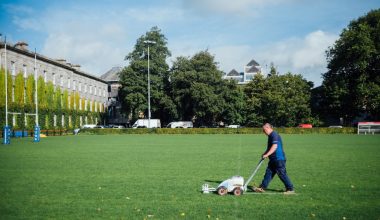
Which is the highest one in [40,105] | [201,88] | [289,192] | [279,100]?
[201,88]

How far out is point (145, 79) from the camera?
228ft

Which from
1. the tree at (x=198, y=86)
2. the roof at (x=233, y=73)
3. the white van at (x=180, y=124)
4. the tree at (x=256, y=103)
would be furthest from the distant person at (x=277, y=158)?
the roof at (x=233, y=73)

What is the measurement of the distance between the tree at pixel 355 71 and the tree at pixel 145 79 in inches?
1150

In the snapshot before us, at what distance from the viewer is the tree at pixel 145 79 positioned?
68.9m

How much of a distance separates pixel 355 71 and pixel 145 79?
3751 cm

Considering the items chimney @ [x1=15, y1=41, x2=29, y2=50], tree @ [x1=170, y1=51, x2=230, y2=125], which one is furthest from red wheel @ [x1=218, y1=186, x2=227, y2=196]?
tree @ [x1=170, y1=51, x2=230, y2=125]

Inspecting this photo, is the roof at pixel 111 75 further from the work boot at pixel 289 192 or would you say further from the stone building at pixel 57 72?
the work boot at pixel 289 192

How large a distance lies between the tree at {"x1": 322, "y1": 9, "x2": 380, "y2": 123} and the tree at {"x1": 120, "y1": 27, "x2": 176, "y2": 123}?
29.2m

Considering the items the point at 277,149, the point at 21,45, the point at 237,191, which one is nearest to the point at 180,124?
the point at 21,45

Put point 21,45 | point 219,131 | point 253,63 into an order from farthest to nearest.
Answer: point 253,63
point 219,131
point 21,45

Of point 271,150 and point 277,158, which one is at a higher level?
point 271,150

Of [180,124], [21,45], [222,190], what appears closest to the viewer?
[222,190]

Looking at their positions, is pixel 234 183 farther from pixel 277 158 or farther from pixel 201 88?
pixel 201 88

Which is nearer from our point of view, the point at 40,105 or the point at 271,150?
the point at 271,150
